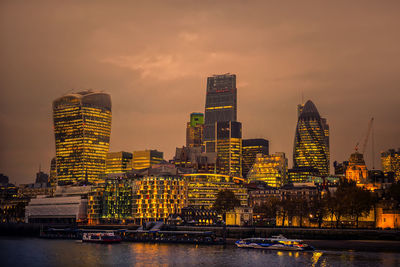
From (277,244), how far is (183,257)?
35.8 m

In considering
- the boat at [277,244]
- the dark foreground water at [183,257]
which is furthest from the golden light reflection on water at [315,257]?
the boat at [277,244]

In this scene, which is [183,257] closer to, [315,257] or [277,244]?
[315,257]

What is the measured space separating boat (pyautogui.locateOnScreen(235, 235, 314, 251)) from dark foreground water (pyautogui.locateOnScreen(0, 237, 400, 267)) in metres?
4.59

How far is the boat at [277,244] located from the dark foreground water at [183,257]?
15.1ft

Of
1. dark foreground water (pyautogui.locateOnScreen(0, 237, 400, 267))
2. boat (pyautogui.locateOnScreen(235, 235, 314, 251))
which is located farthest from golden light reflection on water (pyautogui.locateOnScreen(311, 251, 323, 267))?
boat (pyautogui.locateOnScreen(235, 235, 314, 251))

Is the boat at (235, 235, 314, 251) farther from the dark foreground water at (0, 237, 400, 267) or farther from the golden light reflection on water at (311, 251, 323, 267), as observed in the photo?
the golden light reflection on water at (311, 251, 323, 267)

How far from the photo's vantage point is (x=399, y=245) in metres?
Answer: 165

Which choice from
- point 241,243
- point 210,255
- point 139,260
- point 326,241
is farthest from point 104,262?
point 326,241

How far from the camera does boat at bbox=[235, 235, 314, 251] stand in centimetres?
15888

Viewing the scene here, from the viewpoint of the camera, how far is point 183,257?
140 meters

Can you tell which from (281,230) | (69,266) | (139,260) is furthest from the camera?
(281,230)

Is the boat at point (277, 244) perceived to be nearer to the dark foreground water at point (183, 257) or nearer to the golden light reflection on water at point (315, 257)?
the dark foreground water at point (183, 257)

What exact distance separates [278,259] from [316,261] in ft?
34.3

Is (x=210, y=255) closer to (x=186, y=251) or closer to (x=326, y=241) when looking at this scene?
(x=186, y=251)
